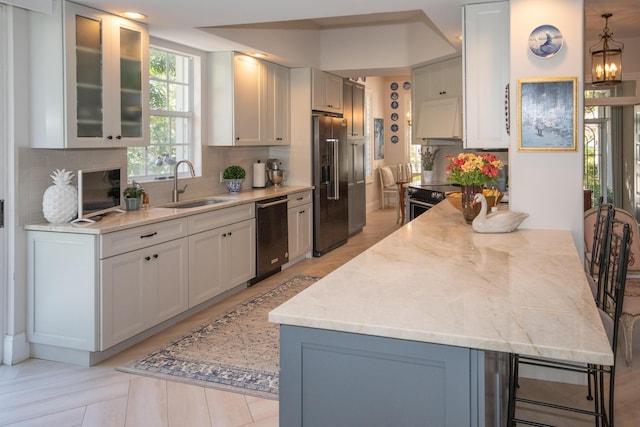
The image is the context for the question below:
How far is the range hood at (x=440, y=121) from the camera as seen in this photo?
6.29m

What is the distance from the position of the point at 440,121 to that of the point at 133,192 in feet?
11.7

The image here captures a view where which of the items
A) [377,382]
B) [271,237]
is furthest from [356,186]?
[377,382]

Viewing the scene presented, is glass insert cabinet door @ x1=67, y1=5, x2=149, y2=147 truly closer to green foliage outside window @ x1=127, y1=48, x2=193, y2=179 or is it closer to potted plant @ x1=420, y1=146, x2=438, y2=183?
green foliage outside window @ x1=127, y1=48, x2=193, y2=179

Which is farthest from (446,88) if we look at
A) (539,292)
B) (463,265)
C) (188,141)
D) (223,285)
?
(539,292)

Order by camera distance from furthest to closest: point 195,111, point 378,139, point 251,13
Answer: point 378,139 < point 195,111 < point 251,13

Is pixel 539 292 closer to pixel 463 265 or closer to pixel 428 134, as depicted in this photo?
pixel 463 265

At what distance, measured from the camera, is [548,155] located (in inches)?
136

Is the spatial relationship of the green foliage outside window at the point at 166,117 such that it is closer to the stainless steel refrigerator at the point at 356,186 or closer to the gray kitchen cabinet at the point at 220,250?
the gray kitchen cabinet at the point at 220,250

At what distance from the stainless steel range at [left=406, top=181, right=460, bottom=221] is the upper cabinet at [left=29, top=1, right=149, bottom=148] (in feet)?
10.4

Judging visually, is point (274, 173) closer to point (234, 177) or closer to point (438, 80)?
point (234, 177)

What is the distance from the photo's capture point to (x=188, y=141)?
566cm

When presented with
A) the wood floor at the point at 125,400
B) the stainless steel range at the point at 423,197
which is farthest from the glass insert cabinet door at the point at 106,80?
the stainless steel range at the point at 423,197

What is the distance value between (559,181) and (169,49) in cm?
354

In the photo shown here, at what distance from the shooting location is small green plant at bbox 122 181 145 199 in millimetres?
4457
